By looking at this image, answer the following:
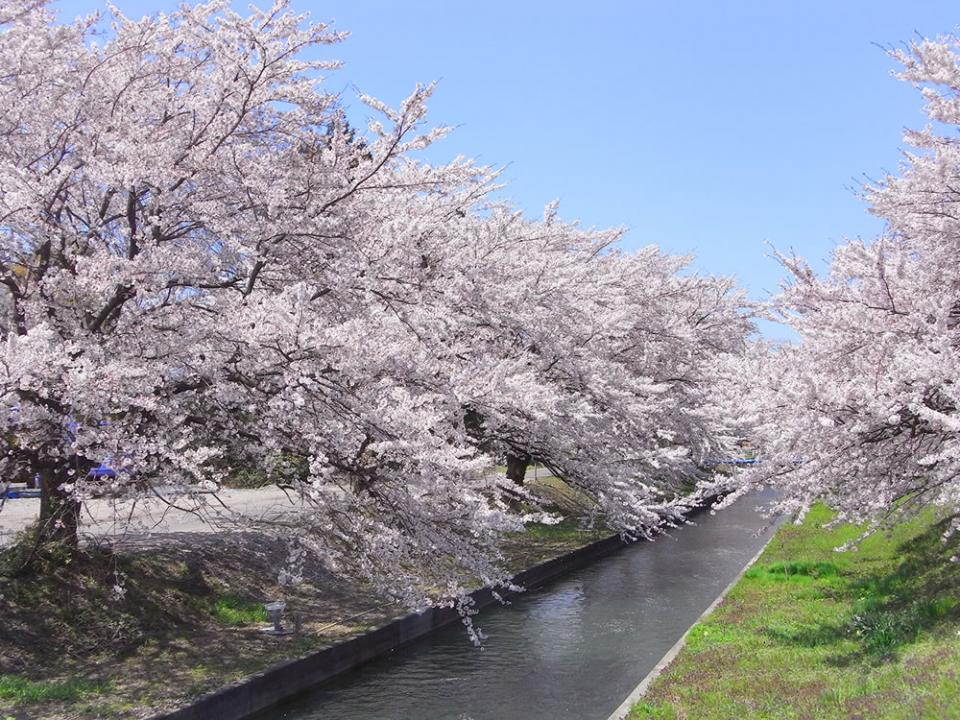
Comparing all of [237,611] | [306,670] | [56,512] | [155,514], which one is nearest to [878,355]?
[306,670]

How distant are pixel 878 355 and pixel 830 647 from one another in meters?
3.32

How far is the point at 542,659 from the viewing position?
469 inches

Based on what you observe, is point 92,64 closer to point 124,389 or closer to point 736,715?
point 124,389

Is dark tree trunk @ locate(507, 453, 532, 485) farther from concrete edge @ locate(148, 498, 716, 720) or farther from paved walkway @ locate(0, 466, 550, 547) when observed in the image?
concrete edge @ locate(148, 498, 716, 720)

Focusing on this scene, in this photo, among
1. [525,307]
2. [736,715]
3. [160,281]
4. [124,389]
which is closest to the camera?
[736,715]

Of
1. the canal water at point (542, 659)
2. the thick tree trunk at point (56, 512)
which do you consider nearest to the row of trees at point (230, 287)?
the thick tree trunk at point (56, 512)

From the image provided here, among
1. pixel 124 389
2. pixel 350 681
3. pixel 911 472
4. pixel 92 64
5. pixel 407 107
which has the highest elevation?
pixel 92 64

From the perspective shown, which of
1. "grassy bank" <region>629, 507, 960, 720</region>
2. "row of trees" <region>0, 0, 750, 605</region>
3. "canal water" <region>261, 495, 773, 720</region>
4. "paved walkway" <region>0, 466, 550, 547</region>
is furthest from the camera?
"paved walkway" <region>0, 466, 550, 547</region>

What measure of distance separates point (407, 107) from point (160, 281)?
135 inches

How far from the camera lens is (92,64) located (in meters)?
10.4

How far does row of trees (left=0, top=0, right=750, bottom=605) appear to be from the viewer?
8.83 meters

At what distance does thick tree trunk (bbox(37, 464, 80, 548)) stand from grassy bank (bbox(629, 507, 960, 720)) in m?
6.90

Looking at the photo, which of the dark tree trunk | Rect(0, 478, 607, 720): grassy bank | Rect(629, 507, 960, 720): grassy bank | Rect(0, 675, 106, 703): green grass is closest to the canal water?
Rect(0, 478, 607, 720): grassy bank

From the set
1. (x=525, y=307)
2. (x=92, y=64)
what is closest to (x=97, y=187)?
(x=92, y=64)
